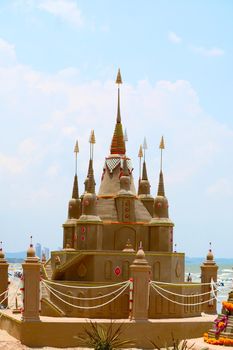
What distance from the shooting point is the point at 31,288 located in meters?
24.1

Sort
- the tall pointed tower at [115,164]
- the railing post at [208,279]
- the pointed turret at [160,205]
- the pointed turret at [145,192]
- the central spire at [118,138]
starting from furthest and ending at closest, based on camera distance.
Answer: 1. the pointed turret at [145,192]
2. the central spire at [118,138]
3. the tall pointed tower at [115,164]
4. the railing post at [208,279]
5. the pointed turret at [160,205]

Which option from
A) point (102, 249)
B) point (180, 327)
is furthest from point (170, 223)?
point (180, 327)

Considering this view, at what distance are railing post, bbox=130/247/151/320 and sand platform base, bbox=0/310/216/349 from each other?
37 centimetres

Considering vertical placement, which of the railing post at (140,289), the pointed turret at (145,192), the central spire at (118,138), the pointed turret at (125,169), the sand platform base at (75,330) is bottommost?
the sand platform base at (75,330)

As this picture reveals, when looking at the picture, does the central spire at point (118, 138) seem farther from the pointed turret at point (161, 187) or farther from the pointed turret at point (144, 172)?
the pointed turret at point (161, 187)

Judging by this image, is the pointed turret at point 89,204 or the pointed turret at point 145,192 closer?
the pointed turret at point 89,204

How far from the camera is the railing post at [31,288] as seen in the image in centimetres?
2394

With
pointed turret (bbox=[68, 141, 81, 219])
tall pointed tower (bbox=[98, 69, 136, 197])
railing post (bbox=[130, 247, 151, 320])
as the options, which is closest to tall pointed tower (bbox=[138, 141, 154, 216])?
tall pointed tower (bbox=[98, 69, 136, 197])

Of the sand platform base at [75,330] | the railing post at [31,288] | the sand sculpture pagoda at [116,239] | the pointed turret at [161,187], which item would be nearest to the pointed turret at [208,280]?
the sand sculpture pagoda at [116,239]

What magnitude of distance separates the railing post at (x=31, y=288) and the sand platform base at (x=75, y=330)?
330 mm

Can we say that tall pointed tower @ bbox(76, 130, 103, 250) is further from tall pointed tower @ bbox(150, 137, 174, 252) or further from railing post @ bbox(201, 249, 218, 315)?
railing post @ bbox(201, 249, 218, 315)

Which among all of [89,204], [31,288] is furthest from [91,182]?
[31,288]

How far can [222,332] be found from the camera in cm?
2134

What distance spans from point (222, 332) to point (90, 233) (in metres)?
9.09
